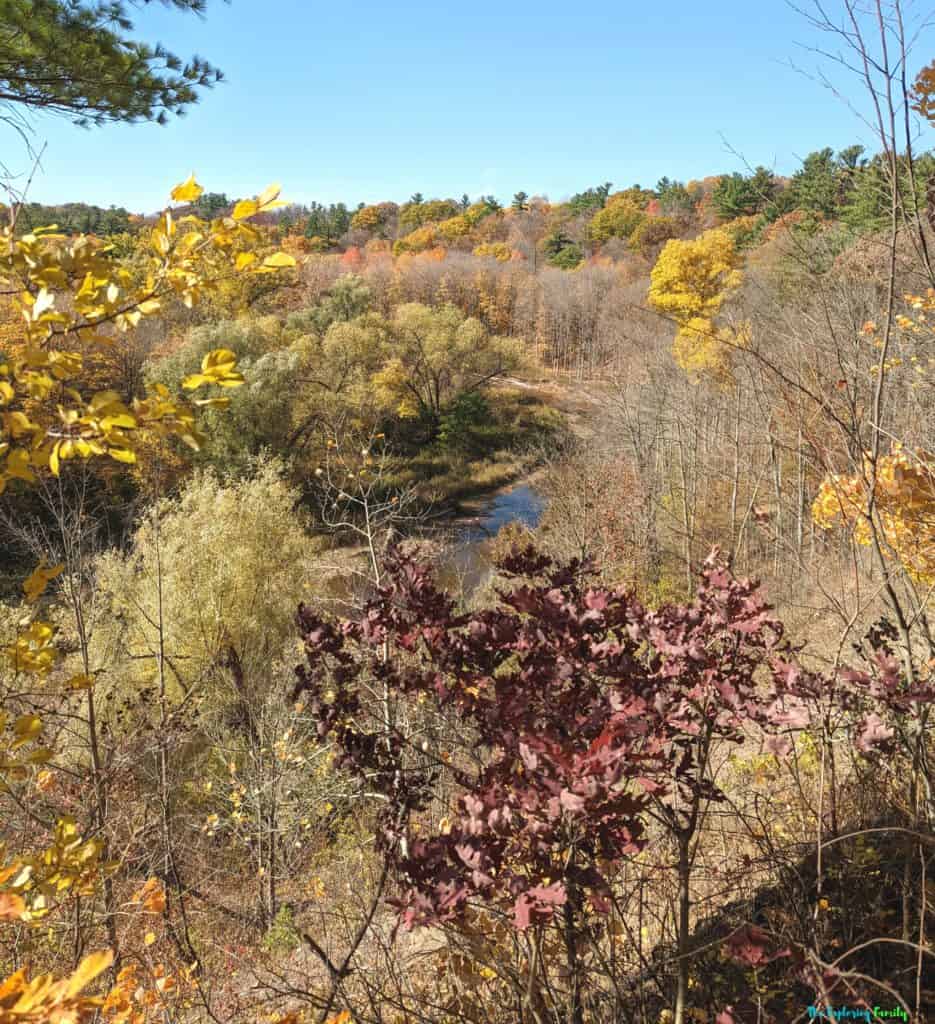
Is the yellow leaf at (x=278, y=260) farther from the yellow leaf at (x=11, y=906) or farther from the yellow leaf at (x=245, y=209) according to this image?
the yellow leaf at (x=11, y=906)

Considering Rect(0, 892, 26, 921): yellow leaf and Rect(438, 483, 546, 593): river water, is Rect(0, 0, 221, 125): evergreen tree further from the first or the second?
Rect(438, 483, 546, 593): river water

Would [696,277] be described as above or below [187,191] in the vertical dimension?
above

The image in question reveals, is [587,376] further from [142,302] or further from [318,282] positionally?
[142,302]

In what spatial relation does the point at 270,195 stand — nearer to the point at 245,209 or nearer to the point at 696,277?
the point at 245,209

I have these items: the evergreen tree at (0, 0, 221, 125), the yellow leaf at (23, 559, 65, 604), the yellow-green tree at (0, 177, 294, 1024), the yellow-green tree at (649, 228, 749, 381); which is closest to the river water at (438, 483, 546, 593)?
the yellow-green tree at (649, 228, 749, 381)

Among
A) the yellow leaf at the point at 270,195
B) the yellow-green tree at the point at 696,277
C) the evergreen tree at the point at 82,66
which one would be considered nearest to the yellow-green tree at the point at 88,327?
the yellow leaf at the point at 270,195

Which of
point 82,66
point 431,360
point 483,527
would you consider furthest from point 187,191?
point 431,360

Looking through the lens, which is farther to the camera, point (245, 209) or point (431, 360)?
point (431, 360)

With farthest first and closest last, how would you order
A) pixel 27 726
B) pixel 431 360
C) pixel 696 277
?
1. pixel 431 360
2. pixel 696 277
3. pixel 27 726

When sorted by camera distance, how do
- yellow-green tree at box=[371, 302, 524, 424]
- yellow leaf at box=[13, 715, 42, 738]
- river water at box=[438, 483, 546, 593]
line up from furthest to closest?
yellow-green tree at box=[371, 302, 524, 424], river water at box=[438, 483, 546, 593], yellow leaf at box=[13, 715, 42, 738]

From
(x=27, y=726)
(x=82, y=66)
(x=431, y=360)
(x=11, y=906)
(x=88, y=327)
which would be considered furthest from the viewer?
(x=431, y=360)

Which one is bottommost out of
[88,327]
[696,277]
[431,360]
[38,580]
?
[38,580]

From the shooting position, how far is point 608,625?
82.0 inches

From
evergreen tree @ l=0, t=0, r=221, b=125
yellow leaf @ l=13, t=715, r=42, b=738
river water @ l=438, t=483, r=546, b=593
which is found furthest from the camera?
river water @ l=438, t=483, r=546, b=593
